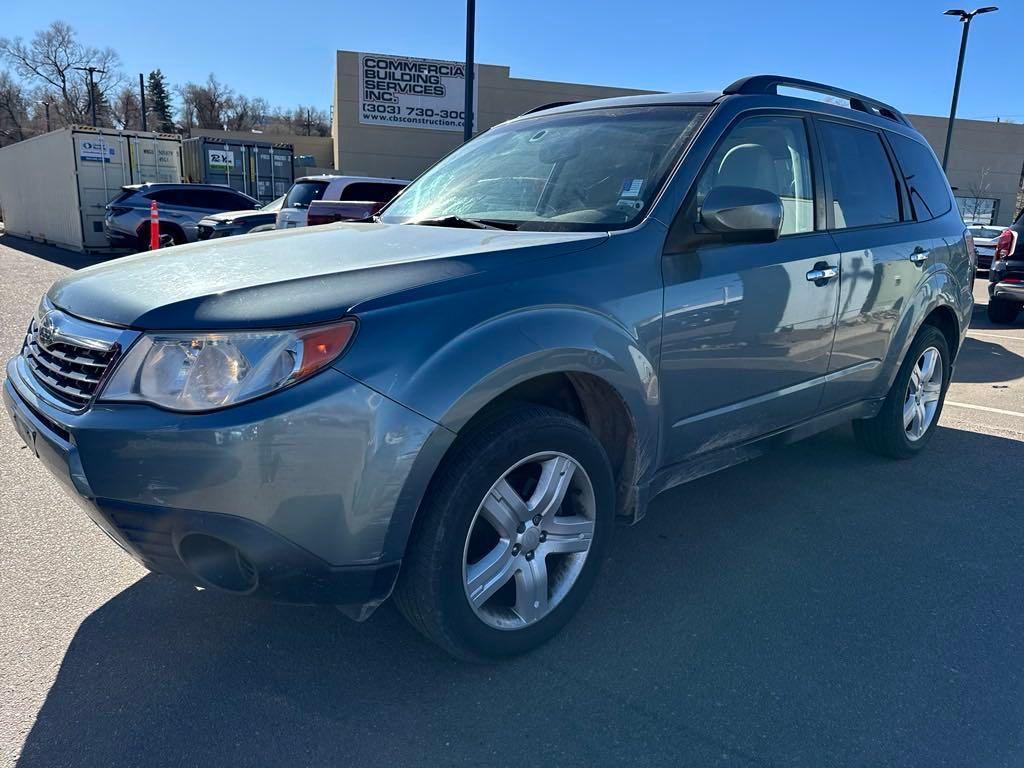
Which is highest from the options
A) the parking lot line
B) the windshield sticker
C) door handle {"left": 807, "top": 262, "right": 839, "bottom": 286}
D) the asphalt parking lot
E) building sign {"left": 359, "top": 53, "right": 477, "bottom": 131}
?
building sign {"left": 359, "top": 53, "right": 477, "bottom": 131}

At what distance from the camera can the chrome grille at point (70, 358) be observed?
2232 mm

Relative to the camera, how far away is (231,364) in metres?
2.09

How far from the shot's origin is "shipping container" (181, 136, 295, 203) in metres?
27.3

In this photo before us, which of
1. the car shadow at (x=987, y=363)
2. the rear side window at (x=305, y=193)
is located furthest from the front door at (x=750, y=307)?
the rear side window at (x=305, y=193)

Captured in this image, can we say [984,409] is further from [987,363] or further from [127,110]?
[127,110]

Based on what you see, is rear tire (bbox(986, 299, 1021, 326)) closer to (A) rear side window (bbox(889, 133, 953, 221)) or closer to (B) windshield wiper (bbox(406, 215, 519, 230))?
(A) rear side window (bbox(889, 133, 953, 221))

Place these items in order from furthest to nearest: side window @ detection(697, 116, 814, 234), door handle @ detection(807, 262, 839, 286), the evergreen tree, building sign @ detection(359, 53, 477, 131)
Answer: the evergreen tree → building sign @ detection(359, 53, 477, 131) → door handle @ detection(807, 262, 839, 286) → side window @ detection(697, 116, 814, 234)

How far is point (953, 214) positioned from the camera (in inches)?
195

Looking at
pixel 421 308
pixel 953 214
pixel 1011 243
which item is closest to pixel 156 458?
pixel 421 308

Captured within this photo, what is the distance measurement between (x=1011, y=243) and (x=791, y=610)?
9.88 m

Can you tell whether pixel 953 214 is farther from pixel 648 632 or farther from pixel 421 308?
pixel 421 308

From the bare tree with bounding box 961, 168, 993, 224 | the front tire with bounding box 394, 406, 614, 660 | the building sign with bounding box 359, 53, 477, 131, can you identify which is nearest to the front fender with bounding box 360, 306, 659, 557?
the front tire with bounding box 394, 406, 614, 660

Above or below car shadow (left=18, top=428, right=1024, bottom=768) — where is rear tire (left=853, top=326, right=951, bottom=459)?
above

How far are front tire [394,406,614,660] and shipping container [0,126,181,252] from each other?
62.3 ft
